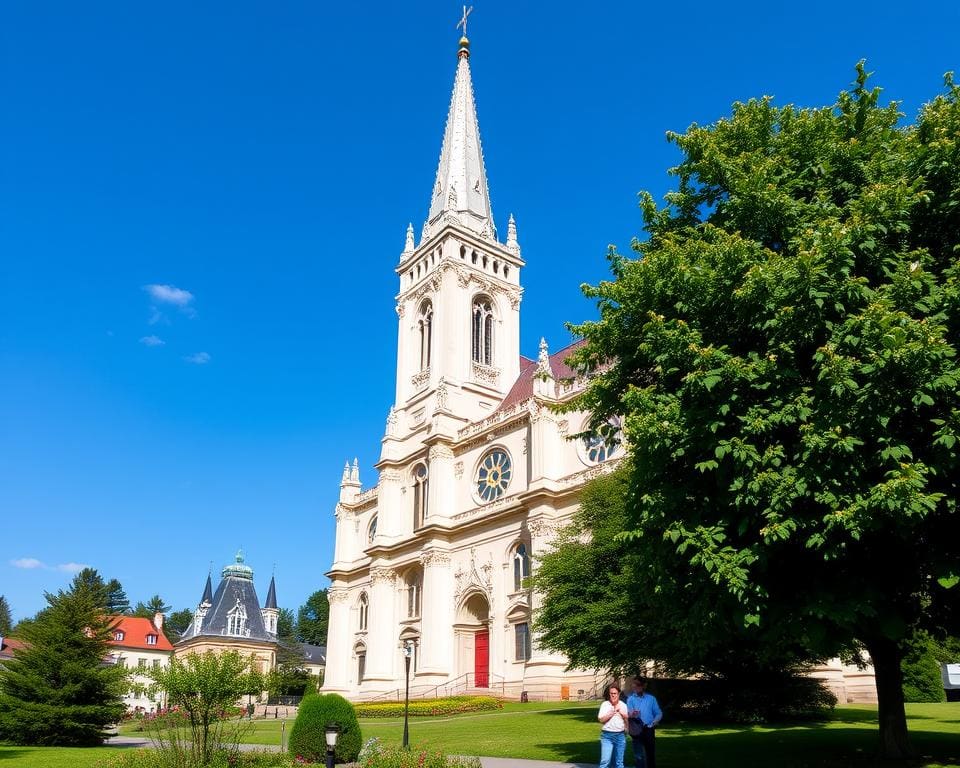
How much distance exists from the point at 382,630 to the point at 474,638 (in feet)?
28.3

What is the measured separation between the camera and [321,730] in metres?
18.2

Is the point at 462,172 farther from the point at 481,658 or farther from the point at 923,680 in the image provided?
the point at 923,680

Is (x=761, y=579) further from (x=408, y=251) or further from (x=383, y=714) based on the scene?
(x=408, y=251)

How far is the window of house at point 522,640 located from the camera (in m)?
42.5

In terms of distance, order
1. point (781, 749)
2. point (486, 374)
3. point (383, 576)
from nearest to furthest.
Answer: point (781, 749) < point (383, 576) < point (486, 374)

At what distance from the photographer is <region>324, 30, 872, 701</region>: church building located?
43375mm

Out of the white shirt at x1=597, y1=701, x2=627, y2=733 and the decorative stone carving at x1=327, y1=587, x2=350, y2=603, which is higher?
the decorative stone carving at x1=327, y1=587, x2=350, y2=603

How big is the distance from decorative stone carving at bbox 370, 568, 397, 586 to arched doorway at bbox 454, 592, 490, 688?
774cm

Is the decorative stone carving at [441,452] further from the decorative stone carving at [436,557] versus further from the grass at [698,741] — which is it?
the grass at [698,741]

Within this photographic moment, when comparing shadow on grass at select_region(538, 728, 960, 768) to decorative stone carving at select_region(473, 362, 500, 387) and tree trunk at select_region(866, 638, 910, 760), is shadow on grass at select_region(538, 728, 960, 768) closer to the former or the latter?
tree trunk at select_region(866, 638, 910, 760)

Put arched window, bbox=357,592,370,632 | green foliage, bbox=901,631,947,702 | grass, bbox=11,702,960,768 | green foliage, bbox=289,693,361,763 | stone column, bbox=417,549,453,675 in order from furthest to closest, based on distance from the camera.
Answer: arched window, bbox=357,592,370,632, stone column, bbox=417,549,453,675, green foliage, bbox=901,631,947,702, green foliage, bbox=289,693,361,763, grass, bbox=11,702,960,768

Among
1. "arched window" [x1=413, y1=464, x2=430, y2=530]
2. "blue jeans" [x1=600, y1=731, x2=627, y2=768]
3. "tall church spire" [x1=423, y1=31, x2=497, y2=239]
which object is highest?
"tall church spire" [x1=423, y1=31, x2=497, y2=239]

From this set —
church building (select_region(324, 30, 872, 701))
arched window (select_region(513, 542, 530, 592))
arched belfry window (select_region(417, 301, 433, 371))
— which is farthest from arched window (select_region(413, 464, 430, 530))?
arched window (select_region(513, 542, 530, 592))

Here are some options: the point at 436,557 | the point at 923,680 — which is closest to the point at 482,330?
the point at 436,557
